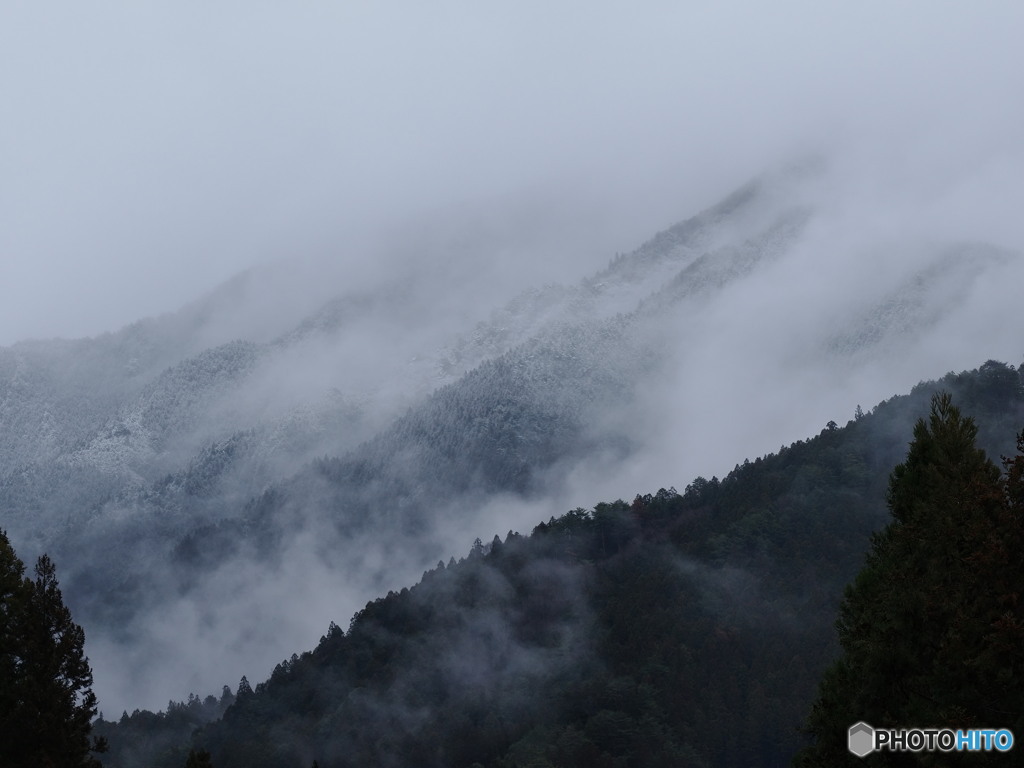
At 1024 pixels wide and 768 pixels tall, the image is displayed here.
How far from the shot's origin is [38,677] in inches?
1099

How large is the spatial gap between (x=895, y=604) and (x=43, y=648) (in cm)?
1855

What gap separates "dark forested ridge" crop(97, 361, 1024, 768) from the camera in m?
85.5

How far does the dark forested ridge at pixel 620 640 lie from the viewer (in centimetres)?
8550

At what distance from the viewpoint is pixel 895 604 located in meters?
22.2

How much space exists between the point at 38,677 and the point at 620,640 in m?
73.5

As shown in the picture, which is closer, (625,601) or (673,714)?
(673,714)

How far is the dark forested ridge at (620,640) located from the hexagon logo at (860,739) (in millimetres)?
58728

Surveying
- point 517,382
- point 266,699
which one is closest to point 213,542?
point 517,382

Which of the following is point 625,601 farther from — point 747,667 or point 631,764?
point 631,764

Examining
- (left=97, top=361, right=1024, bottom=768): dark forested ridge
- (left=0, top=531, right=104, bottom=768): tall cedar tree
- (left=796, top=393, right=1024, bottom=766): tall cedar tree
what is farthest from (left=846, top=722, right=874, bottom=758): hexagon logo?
(left=97, top=361, right=1024, bottom=768): dark forested ridge

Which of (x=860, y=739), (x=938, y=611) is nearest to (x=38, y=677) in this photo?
(x=860, y=739)

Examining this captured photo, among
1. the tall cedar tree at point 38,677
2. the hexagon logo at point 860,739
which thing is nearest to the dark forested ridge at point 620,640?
the tall cedar tree at point 38,677

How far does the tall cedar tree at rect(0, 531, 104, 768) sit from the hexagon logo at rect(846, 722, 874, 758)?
54.6 feet

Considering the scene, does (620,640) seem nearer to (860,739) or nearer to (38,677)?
(38,677)
